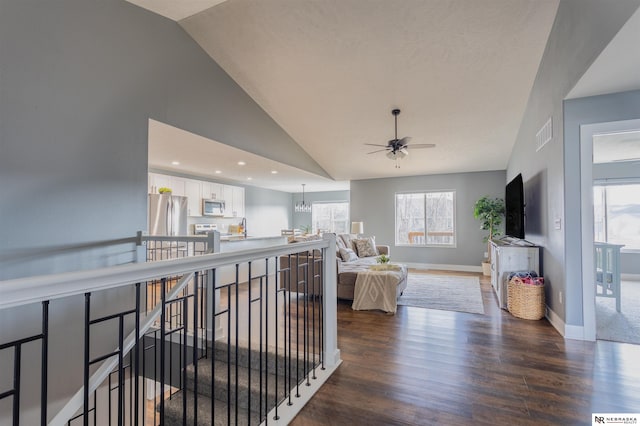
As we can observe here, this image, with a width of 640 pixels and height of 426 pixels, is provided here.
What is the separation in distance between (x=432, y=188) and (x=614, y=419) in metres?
6.36

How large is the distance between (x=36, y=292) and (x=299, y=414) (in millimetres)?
1738

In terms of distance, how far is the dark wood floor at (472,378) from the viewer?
1.99 m

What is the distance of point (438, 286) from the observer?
5602mm

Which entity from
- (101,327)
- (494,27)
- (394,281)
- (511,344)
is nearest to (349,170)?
(394,281)

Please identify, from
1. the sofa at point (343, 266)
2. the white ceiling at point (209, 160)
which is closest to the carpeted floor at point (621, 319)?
the sofa at point (343, 266)

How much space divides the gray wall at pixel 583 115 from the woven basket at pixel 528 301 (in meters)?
0.78

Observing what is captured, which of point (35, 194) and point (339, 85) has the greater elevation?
point (339, 85)

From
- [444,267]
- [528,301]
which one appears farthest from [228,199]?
[528,301]

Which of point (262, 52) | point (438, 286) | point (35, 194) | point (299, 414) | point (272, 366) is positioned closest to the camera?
point (299, 414)

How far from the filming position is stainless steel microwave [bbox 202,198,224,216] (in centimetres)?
727

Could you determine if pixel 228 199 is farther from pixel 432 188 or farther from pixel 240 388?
pixel 240 388

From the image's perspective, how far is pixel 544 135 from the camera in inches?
154

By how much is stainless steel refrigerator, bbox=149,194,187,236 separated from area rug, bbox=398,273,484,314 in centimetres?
389

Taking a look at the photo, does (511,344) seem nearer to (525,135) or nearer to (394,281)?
(394,281)
